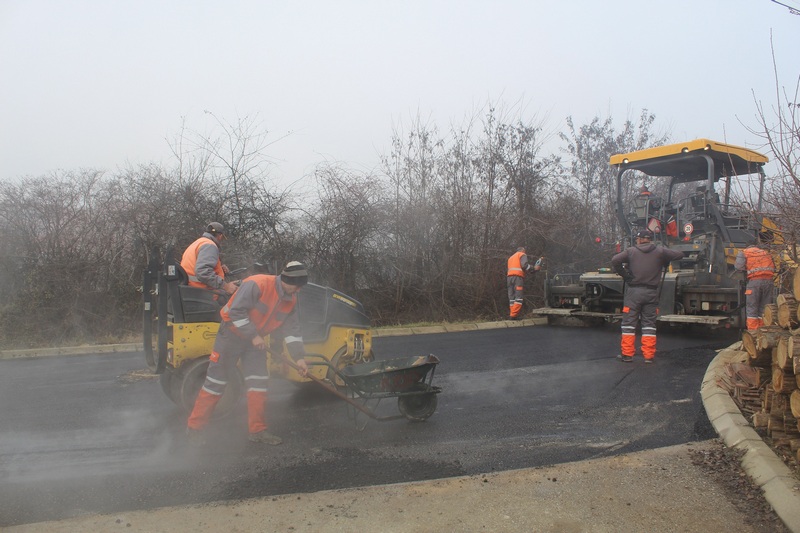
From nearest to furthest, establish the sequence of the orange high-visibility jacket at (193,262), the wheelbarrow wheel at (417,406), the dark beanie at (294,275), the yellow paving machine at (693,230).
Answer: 1. the dark beanie at (294,275)
2. the wheelbarrow wheel at (417,406)
3. the orange high-visibility jacket at (193,262)
4. the yellow paving machine at (693,230)

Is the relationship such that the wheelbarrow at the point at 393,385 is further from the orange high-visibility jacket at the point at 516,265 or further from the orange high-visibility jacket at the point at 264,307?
the orange high-visibility jacket at the point at 516,265

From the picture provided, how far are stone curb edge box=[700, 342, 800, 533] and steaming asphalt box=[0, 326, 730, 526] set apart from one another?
0.15 meters

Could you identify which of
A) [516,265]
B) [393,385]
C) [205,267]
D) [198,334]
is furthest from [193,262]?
[516,265]

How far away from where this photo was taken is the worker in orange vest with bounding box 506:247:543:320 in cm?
1221

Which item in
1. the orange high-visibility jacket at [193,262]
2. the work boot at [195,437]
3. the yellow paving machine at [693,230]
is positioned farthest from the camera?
the yellow paving machine at [693,230]

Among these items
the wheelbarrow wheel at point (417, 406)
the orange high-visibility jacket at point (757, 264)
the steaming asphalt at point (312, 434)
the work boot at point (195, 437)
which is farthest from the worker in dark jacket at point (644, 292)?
the work boot at point (195, 437)

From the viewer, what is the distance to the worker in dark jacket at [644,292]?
7.52 meters

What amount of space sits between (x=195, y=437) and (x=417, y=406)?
5.81 feet

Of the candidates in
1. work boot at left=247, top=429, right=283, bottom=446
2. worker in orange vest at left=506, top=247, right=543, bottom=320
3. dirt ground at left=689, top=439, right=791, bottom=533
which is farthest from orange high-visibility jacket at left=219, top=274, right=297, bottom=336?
worker in orange vest at left=506, top=247, right=543, bottom=320

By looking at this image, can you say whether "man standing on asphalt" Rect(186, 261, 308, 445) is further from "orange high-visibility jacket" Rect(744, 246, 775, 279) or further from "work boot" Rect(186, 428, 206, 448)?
"orange high-visibility jacket" Rect(744, 246, 775, 279)

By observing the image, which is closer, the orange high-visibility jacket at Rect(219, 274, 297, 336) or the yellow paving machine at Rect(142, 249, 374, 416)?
the orange high-visibility jacket at Rect(219, 274, 297, 336)

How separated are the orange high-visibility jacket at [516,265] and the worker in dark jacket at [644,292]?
4.59 meters

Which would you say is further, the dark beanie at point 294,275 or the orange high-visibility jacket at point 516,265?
the orange high-visibility jacket at point 516,265

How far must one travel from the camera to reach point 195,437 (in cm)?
465
